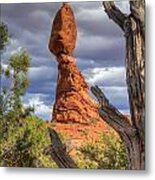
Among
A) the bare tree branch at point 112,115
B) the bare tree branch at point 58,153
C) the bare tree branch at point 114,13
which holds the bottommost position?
the bare tree branch at point 58,153

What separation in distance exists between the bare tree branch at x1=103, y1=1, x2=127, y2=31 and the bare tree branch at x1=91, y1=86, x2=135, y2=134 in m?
0.32

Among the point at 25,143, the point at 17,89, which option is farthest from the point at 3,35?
the point at 25,143

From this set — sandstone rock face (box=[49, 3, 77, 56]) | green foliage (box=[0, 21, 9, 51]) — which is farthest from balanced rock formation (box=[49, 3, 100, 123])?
green foliage (box=[0, 21, 9, 51])

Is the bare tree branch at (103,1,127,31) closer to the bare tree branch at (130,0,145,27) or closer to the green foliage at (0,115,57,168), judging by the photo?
the bare tree branch at (130,0,145,27)

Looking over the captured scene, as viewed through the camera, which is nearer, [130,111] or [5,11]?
[130,111]

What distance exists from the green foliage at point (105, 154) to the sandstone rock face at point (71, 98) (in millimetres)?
121

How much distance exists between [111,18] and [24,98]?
1.88ft

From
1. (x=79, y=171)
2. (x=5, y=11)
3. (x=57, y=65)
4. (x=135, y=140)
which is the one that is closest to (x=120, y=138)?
(x=135, y=140)

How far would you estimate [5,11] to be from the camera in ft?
8.46

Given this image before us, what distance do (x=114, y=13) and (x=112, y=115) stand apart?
0.48 metres

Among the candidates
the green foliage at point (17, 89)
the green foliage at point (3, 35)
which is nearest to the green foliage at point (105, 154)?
the green foliage at point (17, 89)

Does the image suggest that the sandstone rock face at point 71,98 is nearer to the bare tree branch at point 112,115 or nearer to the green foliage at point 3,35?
the bare tree branch at point 112,115

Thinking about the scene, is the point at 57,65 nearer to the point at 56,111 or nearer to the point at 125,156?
the point at 56,111

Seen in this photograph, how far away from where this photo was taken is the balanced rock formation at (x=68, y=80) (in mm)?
2475
